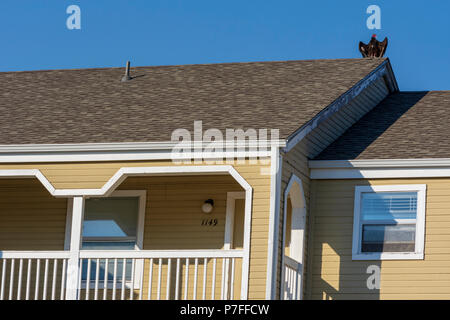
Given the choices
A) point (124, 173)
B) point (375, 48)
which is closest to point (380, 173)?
point (124, 173)

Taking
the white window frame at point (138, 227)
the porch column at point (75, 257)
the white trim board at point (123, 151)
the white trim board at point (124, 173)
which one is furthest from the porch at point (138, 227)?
the porch column at point (75, 257)

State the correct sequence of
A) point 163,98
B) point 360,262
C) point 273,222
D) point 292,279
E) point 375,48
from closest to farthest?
point 273,222, point 292,279, point 360,262, point 163,98, point 375,48

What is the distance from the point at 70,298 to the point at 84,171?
1831mm

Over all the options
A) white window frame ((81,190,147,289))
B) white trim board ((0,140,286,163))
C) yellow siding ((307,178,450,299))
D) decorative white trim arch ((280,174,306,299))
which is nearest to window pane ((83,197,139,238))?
white window frame ((81,190,147,289))

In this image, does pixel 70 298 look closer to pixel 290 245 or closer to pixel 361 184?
pixel 290 245

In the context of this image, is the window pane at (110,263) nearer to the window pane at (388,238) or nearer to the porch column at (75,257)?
the porch column at (75,257)

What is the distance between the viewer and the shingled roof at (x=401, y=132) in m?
14.3

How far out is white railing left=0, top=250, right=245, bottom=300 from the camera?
12852 millimetres

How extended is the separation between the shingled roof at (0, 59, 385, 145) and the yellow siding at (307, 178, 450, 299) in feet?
4.68

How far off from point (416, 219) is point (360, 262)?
106 cm

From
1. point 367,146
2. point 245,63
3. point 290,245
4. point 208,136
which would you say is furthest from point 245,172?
point 245,63

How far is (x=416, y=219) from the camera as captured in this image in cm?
1384
